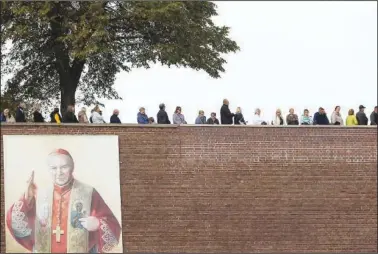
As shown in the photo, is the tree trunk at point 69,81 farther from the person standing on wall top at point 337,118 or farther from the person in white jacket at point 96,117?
the person standing on wall top at point 337,118

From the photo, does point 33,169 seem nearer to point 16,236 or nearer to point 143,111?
point 16,236

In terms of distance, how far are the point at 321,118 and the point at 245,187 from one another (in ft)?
12.5

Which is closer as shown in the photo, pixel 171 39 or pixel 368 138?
pixel 368 138

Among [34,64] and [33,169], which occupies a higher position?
[34,64]

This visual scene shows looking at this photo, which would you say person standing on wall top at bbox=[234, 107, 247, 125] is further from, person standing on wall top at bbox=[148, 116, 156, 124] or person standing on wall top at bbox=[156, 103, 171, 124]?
person standing on wall top at bbox=[148, 116, 156, 124]

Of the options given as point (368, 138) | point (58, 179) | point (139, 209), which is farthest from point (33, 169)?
point (368, 138)

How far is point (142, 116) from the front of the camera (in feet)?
108

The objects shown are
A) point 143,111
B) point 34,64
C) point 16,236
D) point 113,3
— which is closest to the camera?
point 16,236

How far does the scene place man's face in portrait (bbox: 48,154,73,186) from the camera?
3169 centimetres

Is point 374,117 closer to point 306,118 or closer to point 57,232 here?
point 306,118

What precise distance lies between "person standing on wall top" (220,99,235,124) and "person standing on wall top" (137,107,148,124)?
2594 millimetres

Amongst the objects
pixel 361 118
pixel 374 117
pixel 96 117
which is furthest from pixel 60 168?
pixel 374 117

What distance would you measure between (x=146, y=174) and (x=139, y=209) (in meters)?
1.15

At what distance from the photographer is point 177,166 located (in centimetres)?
3275
